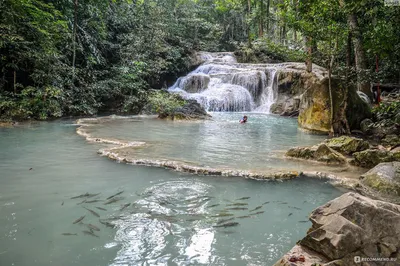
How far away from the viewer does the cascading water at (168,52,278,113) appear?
1811 centimetres

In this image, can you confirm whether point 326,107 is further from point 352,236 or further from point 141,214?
point 352,236

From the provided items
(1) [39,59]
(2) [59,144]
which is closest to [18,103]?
(1) [39,59]

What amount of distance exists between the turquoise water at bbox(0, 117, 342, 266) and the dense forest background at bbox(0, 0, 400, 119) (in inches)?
186

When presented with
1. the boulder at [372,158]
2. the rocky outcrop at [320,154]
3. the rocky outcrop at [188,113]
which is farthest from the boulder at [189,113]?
the boulder at [372,158]

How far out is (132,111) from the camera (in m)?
16.0

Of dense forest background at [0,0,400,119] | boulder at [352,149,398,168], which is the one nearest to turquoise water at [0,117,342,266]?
boulder at [352,149,398,168]

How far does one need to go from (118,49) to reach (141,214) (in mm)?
15389

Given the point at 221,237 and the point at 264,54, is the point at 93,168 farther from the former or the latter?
the point at 264,54

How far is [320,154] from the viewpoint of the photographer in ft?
20.0

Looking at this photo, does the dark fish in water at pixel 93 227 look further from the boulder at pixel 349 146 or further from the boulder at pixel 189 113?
the boulder at pixel 189 113

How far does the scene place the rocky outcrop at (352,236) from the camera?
213cm

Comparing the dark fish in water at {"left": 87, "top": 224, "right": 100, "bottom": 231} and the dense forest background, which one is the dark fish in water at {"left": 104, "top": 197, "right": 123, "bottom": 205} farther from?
the dense forest background

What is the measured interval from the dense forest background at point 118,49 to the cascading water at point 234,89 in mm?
2292

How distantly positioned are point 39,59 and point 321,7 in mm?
10261
